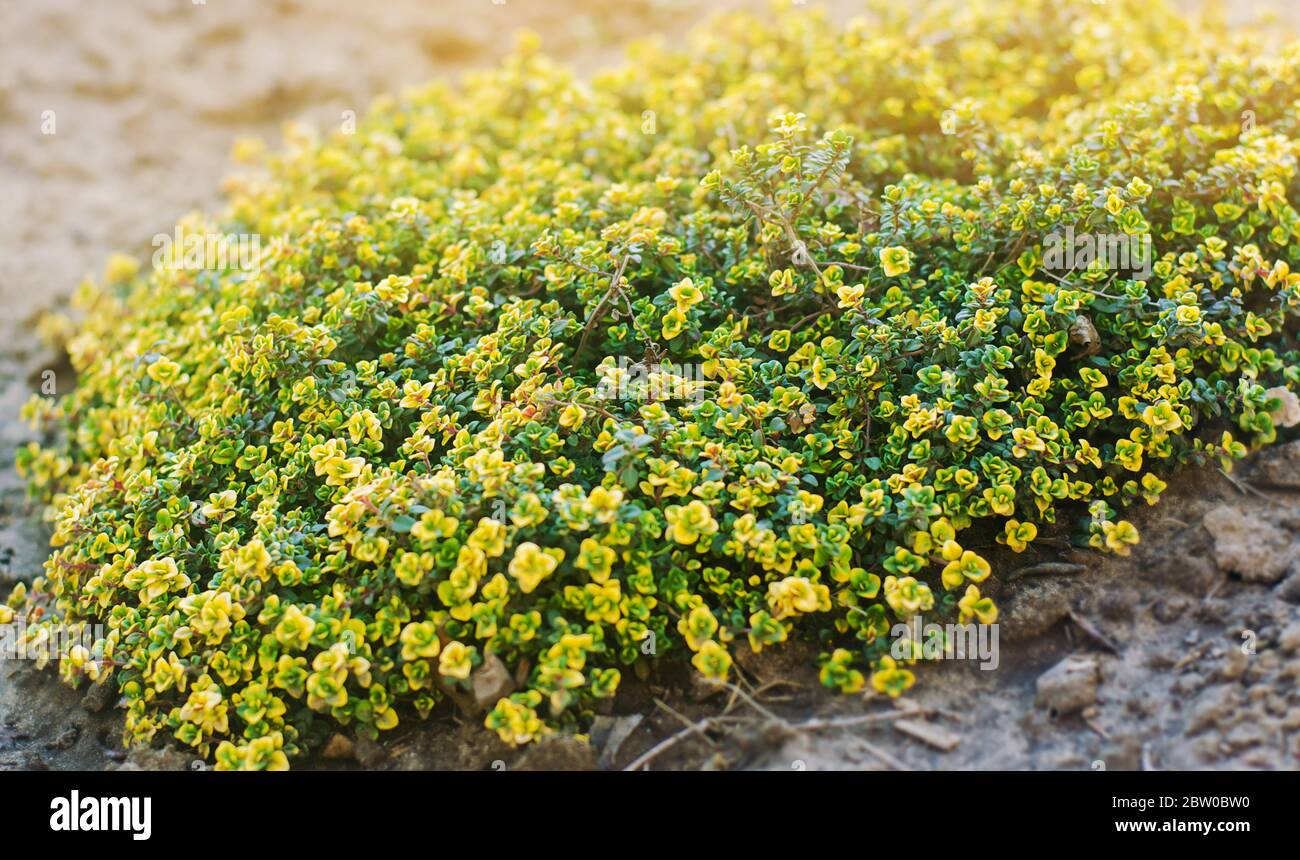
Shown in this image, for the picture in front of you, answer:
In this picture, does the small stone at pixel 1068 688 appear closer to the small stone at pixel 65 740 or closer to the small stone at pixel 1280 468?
the small stone at pixel 1280 468

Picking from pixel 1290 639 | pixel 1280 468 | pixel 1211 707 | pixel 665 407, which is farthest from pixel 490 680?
pixel 1280 468

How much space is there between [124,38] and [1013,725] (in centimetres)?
675

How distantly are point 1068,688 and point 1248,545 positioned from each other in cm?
74

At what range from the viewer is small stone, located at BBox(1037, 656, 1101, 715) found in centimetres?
259

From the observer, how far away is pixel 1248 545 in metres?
2.86

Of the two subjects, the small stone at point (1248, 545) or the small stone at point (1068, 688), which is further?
the small stone at point (1248, 545)

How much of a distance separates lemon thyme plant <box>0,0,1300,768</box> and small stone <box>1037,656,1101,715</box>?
0.25 m

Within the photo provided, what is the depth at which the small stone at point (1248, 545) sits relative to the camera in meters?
2.81

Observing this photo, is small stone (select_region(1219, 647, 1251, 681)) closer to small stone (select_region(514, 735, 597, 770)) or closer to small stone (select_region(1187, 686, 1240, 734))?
small stone (select_region(1187, 686, 1240, 734))

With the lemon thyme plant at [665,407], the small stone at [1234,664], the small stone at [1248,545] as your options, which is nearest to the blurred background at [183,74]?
the lemon thyme plant at [665,407]

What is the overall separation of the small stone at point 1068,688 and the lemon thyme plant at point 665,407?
249 mm

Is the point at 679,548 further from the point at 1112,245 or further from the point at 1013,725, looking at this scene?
the point at 1112,245

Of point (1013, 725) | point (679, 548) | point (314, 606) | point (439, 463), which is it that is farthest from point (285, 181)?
point (1013, 725)
